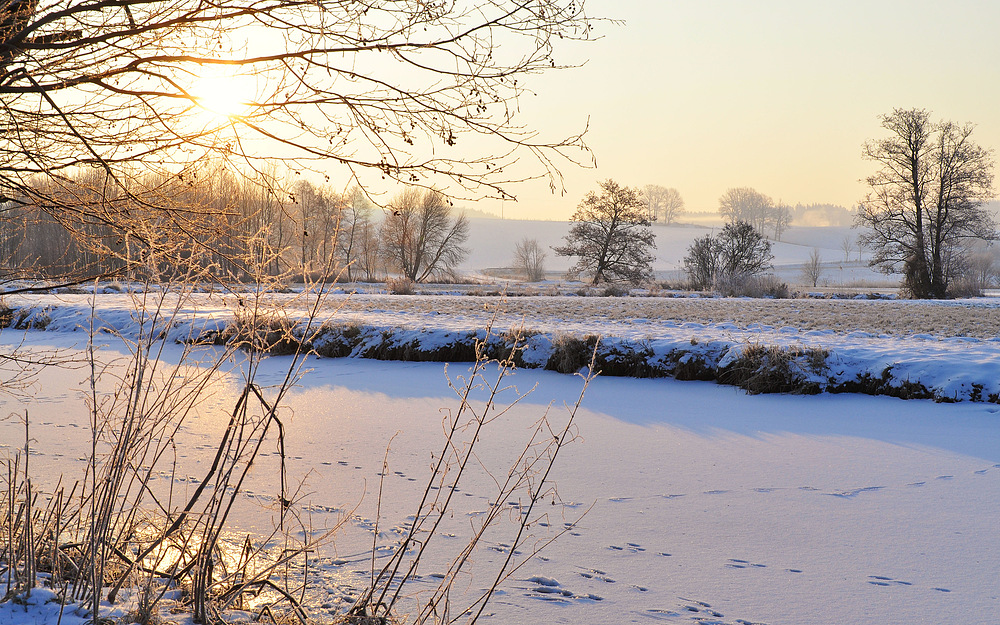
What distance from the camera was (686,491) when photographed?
4.51m

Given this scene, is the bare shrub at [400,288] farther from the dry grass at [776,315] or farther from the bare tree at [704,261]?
the bare tree at [704,261]

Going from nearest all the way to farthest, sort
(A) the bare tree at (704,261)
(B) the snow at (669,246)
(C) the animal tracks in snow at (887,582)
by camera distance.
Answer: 1. (C) the animal tracks in snow at (887,582)
2. (A) the bare tree at (704,261)
3. (B) the snow at (669,246)

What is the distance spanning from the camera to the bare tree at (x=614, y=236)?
37125 millimetres

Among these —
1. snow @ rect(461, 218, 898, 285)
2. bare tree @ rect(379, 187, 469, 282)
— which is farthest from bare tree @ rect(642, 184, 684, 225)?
bare tree @ rect(379, 187, 469, 282)

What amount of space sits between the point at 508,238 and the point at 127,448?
100 meters

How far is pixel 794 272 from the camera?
7331 centimetres

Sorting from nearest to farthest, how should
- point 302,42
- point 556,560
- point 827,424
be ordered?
point 302,42, point 556,560, point 827,424

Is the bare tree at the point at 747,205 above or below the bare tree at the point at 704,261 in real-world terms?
above

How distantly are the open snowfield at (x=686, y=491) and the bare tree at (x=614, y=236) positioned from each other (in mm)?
A: 28758

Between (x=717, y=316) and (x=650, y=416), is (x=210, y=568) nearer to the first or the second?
(x=650, y=416)

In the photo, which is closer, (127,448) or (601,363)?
(127,448)

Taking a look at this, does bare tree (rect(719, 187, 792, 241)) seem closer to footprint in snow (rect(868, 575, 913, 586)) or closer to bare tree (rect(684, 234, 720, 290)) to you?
bare tree (rect(684, 234, 720, 290))

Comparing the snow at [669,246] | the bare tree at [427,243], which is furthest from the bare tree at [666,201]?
the bare tree at [427,243]

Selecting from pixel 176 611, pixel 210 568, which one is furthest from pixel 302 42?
pixel 176 611
